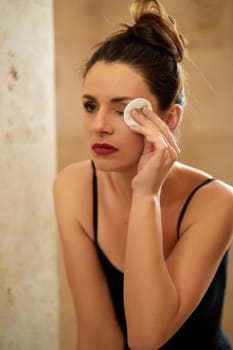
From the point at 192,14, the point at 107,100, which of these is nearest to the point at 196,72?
the point at 192,14

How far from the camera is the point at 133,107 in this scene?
0.74 meters

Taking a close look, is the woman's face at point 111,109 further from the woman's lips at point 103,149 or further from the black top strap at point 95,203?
the black top strap at point 95,203

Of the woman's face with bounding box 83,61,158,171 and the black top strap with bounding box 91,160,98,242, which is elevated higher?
the woman's face with bounding box 83,61,158,171

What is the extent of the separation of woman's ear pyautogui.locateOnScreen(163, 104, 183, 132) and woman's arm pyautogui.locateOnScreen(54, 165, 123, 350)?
239 mm

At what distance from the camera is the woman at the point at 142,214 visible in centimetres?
75

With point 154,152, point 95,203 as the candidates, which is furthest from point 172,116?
point 95,203

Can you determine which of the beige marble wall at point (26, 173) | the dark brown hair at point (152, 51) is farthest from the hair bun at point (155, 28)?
the beige marble wall at point (26, 173)

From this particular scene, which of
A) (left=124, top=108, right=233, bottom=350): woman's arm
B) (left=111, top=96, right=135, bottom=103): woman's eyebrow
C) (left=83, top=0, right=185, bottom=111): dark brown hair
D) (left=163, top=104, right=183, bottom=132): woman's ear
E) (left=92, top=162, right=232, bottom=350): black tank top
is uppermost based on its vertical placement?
(left=83, top=0, right=185, bottom=111): dark brown hair

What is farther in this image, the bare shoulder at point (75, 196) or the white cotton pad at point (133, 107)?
the bare shoulder at point (75, 196)

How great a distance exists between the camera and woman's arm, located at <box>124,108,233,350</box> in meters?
0.75

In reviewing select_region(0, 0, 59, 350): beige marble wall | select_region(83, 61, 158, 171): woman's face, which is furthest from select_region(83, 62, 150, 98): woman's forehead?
select_region(0, 0, 59, 350): beige marble wall

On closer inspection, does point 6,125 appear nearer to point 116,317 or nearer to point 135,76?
point 135,76

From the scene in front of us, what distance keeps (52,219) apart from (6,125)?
275 mm

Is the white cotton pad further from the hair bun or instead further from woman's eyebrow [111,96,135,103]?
the hair bun
